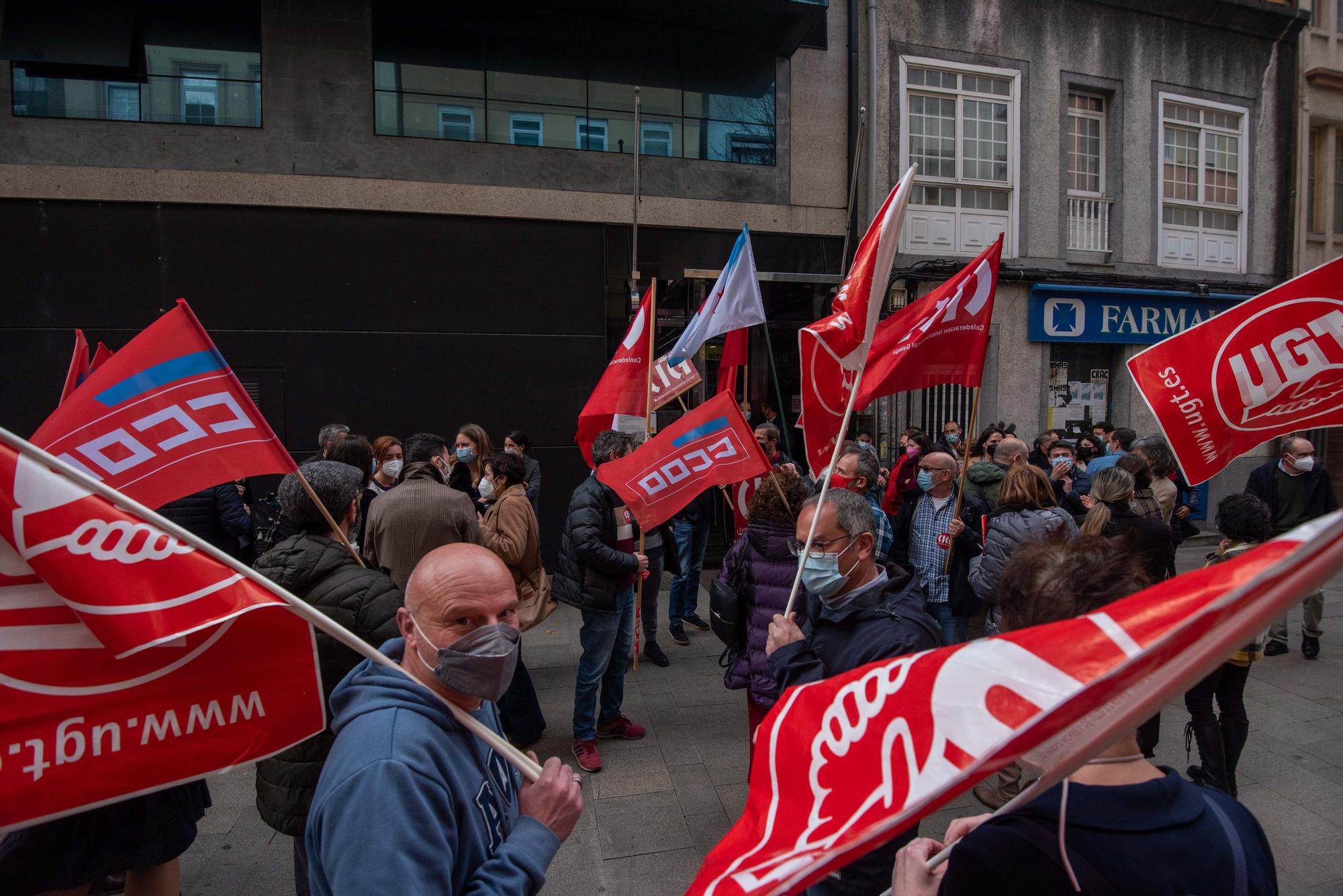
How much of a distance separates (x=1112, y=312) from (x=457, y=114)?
997cm

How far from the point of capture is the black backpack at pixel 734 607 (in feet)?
12.4

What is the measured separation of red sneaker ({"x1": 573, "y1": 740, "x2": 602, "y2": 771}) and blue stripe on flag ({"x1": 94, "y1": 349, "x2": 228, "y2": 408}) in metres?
2.95

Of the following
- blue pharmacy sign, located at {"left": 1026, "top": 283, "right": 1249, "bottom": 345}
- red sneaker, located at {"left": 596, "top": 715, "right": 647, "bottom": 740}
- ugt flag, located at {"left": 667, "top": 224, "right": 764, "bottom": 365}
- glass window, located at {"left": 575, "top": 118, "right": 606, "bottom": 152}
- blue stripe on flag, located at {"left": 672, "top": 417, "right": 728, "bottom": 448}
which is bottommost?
red sneaker, located at {"left": 596, "top": 715, "right": 647, "bottom": 740}

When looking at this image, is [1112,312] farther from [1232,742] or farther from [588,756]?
[588,756]

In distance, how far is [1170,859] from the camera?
1.20 m

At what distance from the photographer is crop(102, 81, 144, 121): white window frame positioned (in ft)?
27.2

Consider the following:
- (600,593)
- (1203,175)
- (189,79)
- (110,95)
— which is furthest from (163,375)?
(1203,175)

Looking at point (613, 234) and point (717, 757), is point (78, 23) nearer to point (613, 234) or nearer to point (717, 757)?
point (613, 234)

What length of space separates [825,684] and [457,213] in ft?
27.9

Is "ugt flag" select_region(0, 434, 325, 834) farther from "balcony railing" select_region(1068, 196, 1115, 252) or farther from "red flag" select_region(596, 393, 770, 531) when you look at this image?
"balcony railing" select_region(1068, 196, 1115, 252)

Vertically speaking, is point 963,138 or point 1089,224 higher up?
point 963,138

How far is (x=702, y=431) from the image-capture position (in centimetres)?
472

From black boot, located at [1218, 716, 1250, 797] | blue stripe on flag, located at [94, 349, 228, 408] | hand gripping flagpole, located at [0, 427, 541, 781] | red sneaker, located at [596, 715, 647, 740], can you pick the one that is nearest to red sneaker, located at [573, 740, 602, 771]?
red sneaker, located at [596, 715, 647, 740]

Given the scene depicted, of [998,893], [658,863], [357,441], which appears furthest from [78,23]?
[998,893]
